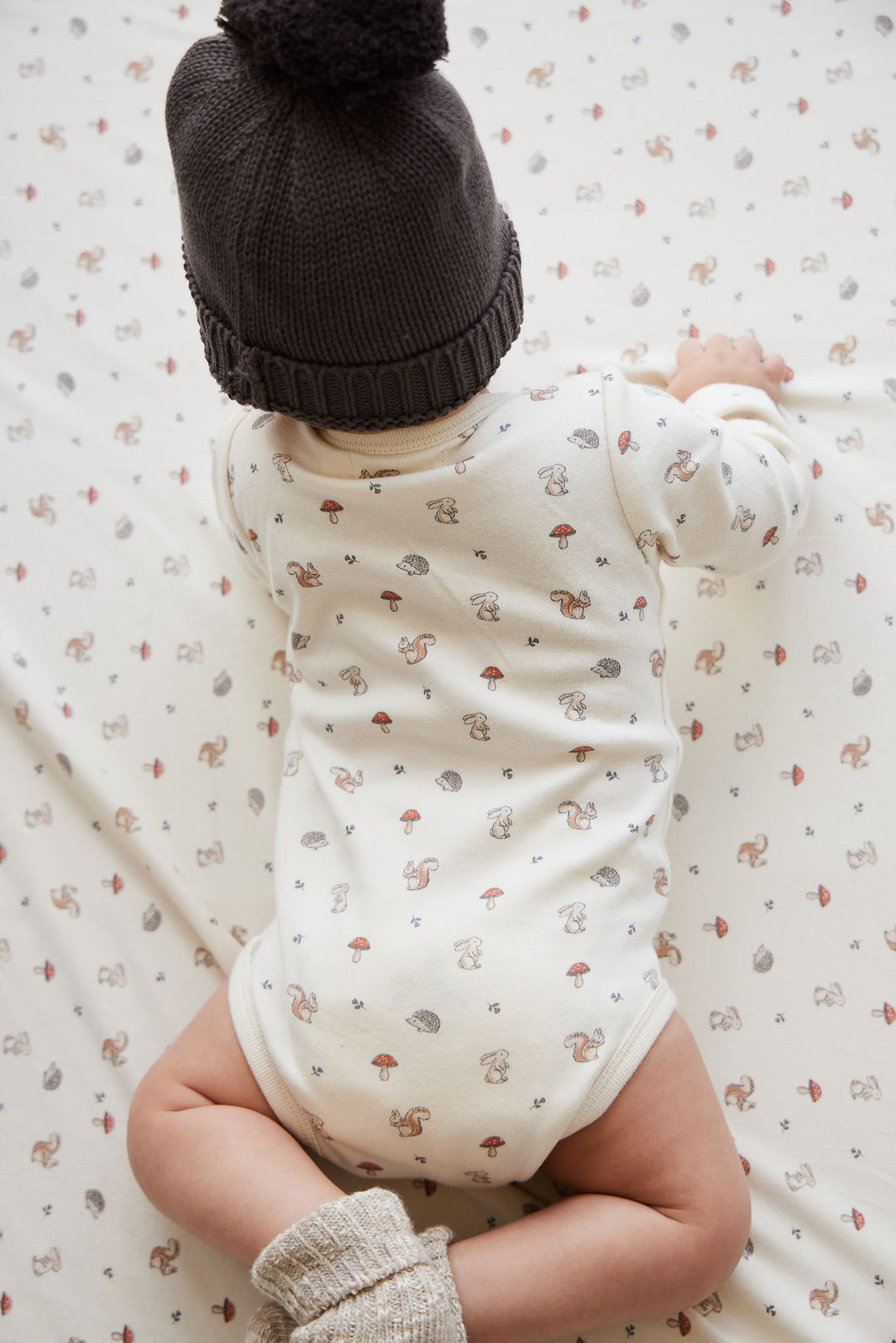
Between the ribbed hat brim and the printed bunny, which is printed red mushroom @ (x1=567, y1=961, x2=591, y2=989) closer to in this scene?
the printed bunny

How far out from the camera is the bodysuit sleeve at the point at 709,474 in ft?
2.69

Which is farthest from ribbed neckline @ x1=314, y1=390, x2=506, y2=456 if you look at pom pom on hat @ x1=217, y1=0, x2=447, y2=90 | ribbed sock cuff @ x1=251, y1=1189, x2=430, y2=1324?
ribbed sock cuff @ x1=251, y1=1189, x2=430, y2=1324

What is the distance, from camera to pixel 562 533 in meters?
0.81

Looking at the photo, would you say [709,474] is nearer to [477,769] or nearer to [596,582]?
[596,582]

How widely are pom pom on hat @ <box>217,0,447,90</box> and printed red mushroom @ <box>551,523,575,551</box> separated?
32 cm

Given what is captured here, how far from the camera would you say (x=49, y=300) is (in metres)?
1.24

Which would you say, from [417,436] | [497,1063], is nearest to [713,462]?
[417,436]

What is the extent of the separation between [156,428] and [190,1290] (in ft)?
2.82

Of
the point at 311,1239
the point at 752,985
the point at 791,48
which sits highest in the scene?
the point at 791,48

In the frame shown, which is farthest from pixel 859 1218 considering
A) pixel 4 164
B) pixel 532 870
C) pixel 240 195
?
pixel 4 164

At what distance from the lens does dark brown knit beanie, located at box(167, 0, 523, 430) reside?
613 millimetres

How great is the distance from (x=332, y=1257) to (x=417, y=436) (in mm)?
602

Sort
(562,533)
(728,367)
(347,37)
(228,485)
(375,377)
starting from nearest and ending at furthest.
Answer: (347,37)
(375,377)
(562,533)
(228,485)
(728,367)

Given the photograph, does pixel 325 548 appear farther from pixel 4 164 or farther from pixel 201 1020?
pixel 4 164
